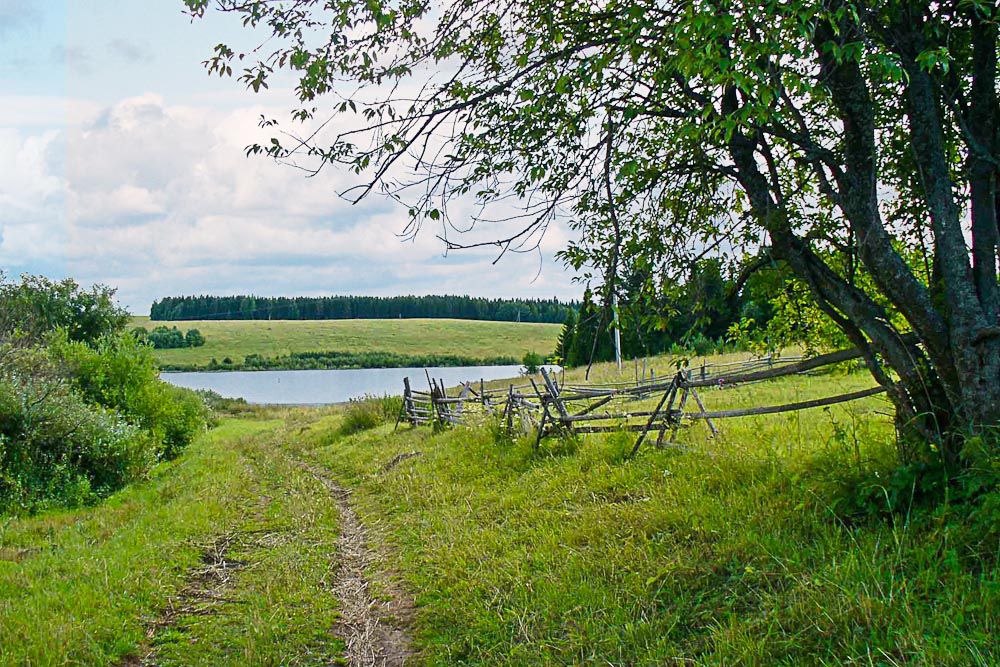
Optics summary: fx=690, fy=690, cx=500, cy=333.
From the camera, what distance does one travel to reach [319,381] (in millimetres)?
88688

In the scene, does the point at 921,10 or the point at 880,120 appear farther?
the point at 880,120

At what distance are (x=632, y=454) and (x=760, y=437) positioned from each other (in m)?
1.58

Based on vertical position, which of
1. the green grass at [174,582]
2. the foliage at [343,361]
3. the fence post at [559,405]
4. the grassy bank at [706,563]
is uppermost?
the fence post at [559,405]

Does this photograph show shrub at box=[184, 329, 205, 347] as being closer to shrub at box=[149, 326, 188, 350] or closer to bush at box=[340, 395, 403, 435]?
shrub at box=[149, 326, 188, 350]

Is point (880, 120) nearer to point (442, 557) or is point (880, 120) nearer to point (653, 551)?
point (653, 551)

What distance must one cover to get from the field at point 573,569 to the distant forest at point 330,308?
4450 inches

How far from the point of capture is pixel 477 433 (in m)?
13.6

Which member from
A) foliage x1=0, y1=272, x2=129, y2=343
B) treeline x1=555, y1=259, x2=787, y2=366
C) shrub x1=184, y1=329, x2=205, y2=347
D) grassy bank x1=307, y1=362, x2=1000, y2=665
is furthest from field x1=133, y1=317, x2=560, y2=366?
treeline x1=555, y1=259, x2=787, y2=366

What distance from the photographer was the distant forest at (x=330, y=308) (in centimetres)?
12388

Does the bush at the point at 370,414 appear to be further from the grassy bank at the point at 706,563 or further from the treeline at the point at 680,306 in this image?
the treeline at the point at 680,306

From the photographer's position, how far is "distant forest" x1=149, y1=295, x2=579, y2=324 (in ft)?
406

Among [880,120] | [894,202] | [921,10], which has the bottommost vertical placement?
[894,202]

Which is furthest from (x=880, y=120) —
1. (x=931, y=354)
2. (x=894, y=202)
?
(x=931, y=354)

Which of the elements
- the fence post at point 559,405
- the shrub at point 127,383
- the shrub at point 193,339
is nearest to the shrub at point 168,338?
the shrub at point 193,339
